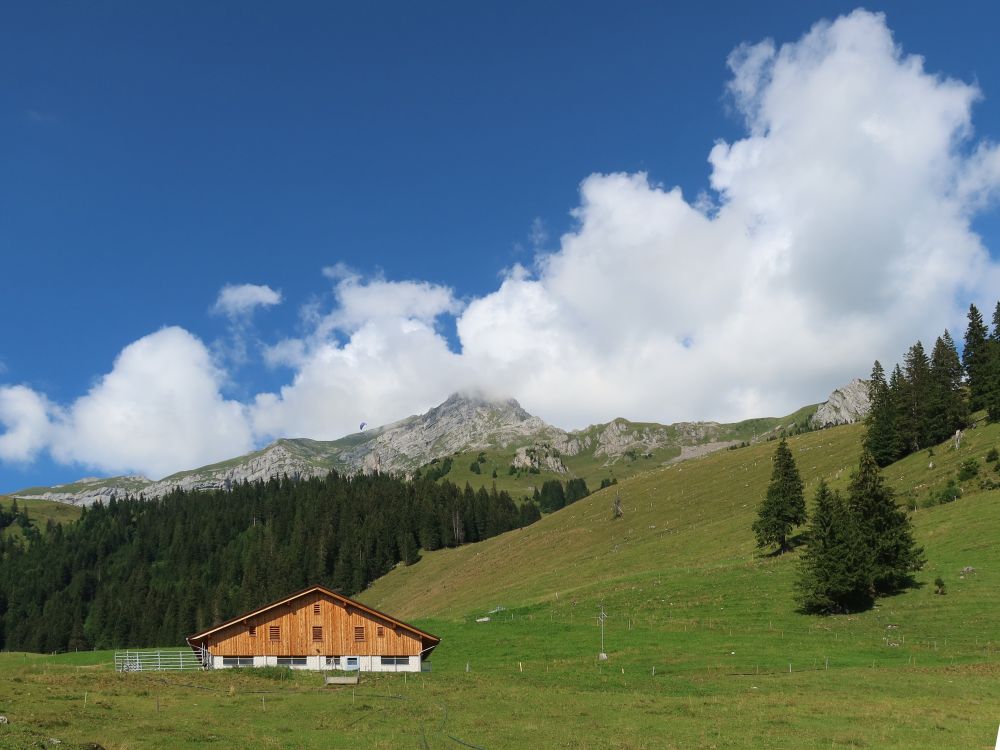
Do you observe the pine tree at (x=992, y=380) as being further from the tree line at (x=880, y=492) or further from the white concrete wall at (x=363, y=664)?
the white concrete wall at (x=363, y=664)

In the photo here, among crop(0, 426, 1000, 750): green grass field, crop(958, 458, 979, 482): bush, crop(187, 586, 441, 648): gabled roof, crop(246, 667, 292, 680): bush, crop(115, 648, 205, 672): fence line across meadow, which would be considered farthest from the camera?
crop(958, 458, 979, 482): bush

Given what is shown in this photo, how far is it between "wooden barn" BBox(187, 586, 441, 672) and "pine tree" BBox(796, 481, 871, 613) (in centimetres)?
3508

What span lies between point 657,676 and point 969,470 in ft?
200

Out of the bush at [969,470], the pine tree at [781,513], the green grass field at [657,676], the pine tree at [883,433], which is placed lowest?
the green grass field at [657,676]

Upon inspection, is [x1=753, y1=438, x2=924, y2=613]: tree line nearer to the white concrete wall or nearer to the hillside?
the hillside

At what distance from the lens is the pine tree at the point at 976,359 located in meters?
113

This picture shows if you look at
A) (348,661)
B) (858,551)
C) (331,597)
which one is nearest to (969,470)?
(858,551)

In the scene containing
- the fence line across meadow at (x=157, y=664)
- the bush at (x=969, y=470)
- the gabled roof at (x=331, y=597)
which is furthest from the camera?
the bush at (x=969, y=470)

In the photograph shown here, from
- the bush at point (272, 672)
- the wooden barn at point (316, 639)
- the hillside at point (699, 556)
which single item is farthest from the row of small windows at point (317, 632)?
the hillside at point (699, 556)

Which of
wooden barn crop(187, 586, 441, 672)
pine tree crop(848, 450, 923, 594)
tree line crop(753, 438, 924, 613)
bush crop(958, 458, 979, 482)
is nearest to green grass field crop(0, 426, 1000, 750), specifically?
pine tree crop(848, 450, 923, 594)

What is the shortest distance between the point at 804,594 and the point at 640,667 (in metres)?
24.6

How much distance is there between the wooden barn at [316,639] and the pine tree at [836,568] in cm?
3508

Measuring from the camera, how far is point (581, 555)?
120750 millimetres

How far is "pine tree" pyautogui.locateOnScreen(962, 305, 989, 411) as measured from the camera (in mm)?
113375
